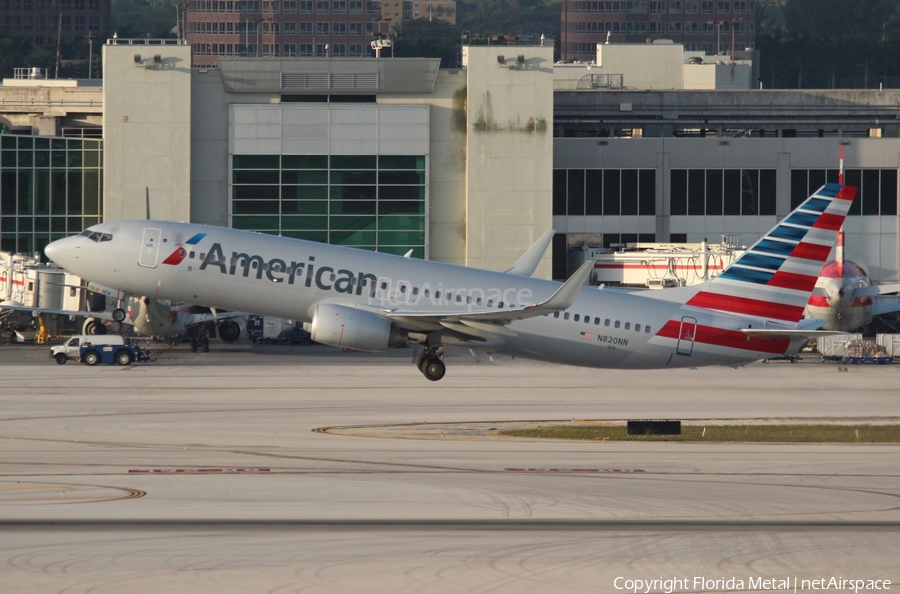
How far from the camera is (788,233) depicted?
152 ft

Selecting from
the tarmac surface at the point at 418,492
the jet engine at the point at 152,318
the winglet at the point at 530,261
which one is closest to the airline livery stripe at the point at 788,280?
the tarmac surface at the point at 418,492

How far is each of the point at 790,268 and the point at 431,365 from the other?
14.9 meters

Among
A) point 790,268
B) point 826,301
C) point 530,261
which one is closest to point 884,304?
point 826,301

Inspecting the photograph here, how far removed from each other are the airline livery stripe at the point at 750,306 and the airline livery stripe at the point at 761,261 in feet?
4.75

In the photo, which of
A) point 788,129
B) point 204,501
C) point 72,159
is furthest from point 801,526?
point 788,129

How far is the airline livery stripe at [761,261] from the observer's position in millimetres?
46469

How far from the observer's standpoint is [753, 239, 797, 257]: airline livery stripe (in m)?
46.4

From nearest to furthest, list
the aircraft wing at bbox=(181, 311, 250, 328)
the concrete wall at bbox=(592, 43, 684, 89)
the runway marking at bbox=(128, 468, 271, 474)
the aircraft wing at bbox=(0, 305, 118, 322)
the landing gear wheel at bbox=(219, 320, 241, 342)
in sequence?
the runway marking at bbox=(128, 468, 271, 474)
the aircraft wing at bbox=(181, 311, 250, 328)
the aircraft wing at bbox=(0, 305, 118, 322)
the landing gear wheel at bbox=(219, 320, 241, 342)
the concrete wall at bbox=(592, 43, 684, 89)

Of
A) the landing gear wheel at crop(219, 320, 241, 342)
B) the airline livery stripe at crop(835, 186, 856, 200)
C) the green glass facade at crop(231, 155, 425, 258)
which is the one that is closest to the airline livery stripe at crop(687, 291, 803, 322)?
the airline livery stripe at crop(835, 186, 856, 200)

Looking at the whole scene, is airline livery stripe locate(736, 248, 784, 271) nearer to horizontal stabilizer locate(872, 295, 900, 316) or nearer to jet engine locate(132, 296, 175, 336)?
horizontal stabilizer locate(872, 295, 900, 316)

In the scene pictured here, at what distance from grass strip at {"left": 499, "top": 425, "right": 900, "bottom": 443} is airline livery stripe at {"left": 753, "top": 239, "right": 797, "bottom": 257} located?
7.01 meters

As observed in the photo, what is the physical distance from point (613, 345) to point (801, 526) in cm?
1934

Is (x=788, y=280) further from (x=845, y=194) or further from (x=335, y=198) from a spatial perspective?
(x=335, y=198)

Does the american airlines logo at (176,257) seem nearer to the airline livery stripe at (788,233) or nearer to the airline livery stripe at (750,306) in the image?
the airline livery stripe at (750,306)
